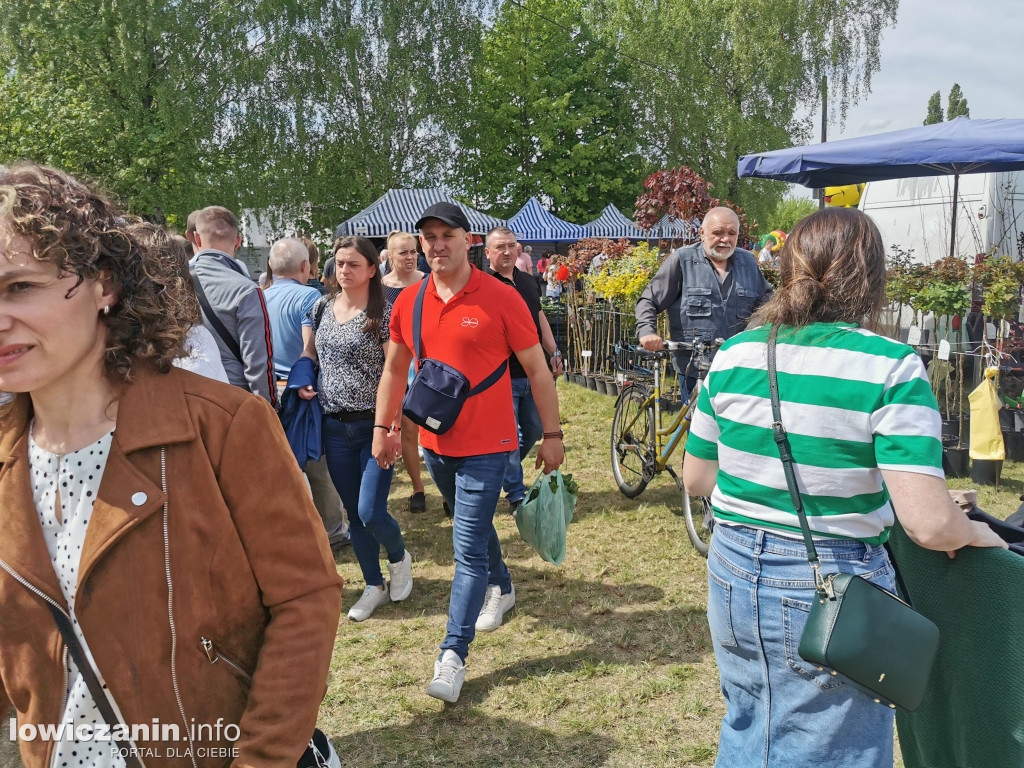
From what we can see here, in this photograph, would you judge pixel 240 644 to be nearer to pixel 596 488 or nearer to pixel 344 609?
pixel 344 609

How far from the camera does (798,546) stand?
6.33ft

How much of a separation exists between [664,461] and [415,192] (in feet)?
58.3

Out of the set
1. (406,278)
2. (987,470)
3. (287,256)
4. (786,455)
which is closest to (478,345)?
(786,455)

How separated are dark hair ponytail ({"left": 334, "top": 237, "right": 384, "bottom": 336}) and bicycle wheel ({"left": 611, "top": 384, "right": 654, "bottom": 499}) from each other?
230 cm

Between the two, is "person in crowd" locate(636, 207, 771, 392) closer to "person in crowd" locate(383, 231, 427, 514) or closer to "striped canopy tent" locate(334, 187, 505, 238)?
"person in crowd" locate(383, 231, 427, 514)

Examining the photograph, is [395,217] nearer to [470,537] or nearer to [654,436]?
[654,436]

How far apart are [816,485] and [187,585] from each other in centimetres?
136

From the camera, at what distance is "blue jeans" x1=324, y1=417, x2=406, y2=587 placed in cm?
424

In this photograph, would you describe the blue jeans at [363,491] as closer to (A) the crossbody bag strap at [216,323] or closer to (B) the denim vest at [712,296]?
(A) the crossbody bag strap at [216,323]

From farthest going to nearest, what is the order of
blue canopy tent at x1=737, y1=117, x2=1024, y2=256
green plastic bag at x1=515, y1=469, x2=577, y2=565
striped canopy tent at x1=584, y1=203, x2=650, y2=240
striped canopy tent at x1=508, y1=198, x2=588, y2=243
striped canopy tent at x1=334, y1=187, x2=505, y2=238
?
striped canopy tent at x1=584, y1=203, x2=650, y2=240
striped canopy tent at x1=508, y1=198, x2=588, y2=243
striped canopy tent at x1=334, y1=187, x2=505, y2=238
blue canopy tent at x1=737, y1=117, x2=1024, y2=256
green plastic bag at x1=515, y1=469, x2=577, y2=565

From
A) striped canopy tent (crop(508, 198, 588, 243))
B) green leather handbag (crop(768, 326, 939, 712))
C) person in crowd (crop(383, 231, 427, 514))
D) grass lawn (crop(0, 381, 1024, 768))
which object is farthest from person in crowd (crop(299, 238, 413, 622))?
striped canopy tent (crop(508, 198, 588, 243))

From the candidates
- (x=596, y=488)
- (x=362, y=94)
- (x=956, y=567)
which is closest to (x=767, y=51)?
(x=362, y=94)

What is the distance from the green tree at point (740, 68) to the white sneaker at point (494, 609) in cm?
2794

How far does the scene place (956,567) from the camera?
2.07 meters
